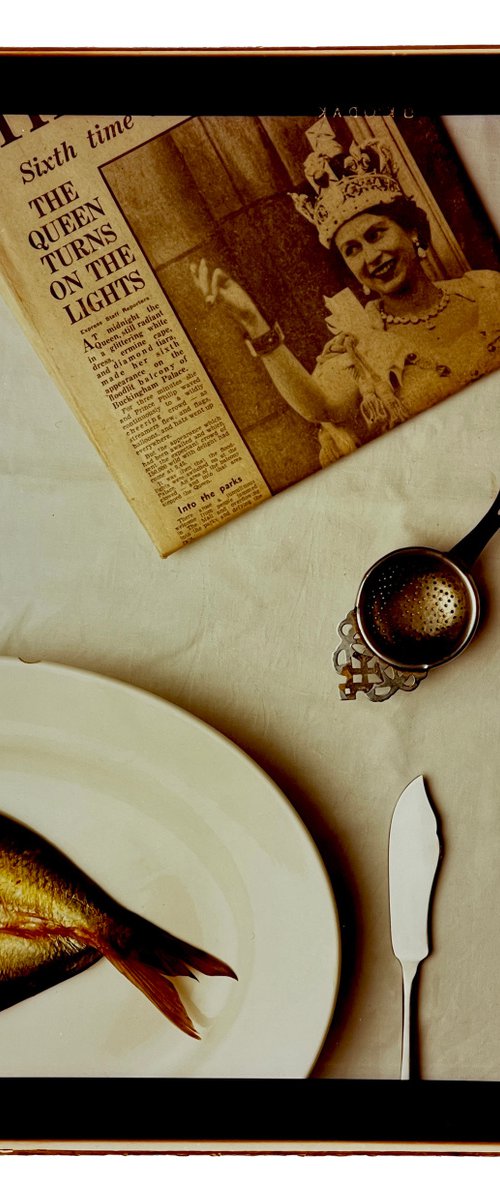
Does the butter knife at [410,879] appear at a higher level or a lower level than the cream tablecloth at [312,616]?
lower

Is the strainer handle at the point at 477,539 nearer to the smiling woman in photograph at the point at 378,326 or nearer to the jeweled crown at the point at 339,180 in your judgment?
the smiling woman in photograph at the point at 378,326

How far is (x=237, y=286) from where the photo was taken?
1.95 feet

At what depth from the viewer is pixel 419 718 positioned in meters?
0.59

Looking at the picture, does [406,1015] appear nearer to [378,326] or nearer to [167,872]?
[167,872]

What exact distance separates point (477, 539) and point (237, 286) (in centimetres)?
26

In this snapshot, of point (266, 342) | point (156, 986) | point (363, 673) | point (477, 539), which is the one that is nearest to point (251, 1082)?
point (156, 986)

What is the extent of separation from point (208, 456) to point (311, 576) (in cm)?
12

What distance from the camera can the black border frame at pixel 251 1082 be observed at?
1.86ft

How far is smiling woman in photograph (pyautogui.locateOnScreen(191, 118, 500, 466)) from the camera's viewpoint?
60cm

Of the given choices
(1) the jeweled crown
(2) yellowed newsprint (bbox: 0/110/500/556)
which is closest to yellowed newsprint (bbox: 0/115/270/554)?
(2) yellowed newsprint (bbox: 0/110/500/556)

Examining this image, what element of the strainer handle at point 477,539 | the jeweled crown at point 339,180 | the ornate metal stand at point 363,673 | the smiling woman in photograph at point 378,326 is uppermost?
the jeweled crown at point 339,180

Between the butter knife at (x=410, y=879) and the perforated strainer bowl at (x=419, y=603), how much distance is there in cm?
10

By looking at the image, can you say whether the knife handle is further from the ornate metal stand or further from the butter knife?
the ornate metal stand

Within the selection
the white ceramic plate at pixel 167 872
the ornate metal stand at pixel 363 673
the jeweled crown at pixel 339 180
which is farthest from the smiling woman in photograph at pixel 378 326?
the white ceramic plate at pixel 167 872
